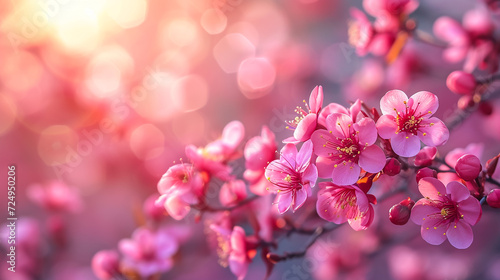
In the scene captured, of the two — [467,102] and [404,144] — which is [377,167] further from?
[467,102]

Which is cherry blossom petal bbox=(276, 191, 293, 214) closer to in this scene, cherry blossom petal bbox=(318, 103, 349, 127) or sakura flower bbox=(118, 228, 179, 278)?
cherry blossom petal bbox=(318, 103, 349, 127)

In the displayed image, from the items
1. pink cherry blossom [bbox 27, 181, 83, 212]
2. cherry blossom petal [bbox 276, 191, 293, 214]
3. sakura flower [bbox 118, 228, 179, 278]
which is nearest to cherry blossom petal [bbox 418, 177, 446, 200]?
cherry blossom petal [bbox 276, 191, 293, 214]

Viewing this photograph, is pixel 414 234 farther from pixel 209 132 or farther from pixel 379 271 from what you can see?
pixel 209 132

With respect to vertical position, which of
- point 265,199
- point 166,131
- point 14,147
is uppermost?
point 14,147

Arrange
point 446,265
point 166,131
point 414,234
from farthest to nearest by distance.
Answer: point 166,131, point 446,265, point 414,234

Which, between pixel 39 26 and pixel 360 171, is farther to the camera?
pixel 39 26

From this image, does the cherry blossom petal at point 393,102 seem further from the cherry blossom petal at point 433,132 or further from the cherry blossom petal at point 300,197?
the cherry blossom petal at point 300,197

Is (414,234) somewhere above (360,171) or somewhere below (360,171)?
below

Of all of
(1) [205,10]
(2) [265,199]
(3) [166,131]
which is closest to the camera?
(2) [265,199]

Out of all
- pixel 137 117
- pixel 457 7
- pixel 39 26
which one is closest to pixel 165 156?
pixel 137 117
